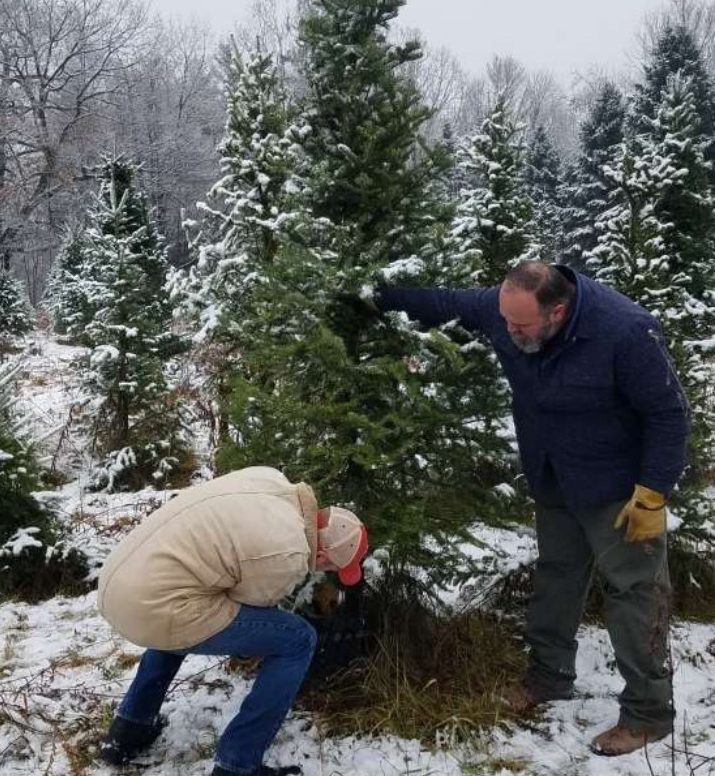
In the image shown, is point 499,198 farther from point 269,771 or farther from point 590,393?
point 269,771

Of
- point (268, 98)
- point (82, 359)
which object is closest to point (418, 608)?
point (268, 98)

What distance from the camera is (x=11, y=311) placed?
2192cm

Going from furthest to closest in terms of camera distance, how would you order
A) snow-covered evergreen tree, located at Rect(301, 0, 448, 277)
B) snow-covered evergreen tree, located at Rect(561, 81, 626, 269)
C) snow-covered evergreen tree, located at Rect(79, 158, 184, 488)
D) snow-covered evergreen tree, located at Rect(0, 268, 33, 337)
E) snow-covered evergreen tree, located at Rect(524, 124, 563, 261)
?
snow-covered evergreen tree, located at Rect(524, 124, 563, 261), snow-covered evergreen tree, located at Rect(561, 81, 626, 269), snow-covered evergreen tree, located at Rect(0, 268, 33, 337), snow-covered evergreen tree, located at Rect(79, 158, 184, 488), snow-covered evergreen tree, located at Rect(301, 0, 448, 277)

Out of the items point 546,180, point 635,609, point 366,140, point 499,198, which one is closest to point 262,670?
point 635,609

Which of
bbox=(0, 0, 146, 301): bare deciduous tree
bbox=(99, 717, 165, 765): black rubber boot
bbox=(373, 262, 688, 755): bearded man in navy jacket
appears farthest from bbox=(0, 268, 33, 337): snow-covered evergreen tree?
bbox=(373, 262, 688, 755): bearded man in navy jacket

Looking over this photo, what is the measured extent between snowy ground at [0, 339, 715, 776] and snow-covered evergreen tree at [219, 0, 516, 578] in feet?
2.10

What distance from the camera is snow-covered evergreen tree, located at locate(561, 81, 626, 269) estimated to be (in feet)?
74.0

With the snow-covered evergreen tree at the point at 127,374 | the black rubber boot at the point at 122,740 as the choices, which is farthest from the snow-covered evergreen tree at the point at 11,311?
the black rubber boot at the point at 122,740

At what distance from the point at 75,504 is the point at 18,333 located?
16183mm

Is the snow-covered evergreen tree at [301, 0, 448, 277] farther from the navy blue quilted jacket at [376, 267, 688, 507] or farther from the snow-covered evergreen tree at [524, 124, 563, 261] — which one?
the snow-covered evergreen tree at [524, 124, 563, 261]

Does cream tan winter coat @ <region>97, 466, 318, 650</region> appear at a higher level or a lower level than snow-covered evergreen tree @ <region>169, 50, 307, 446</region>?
lower

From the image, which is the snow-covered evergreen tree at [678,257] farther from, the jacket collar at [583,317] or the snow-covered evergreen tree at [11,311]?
the snow-covered evergreen tree at [11,311]

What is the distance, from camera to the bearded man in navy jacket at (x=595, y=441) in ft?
10.2

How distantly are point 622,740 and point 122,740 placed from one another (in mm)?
2415
